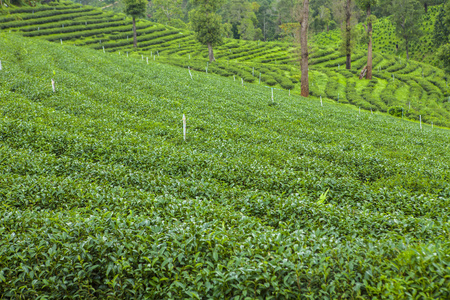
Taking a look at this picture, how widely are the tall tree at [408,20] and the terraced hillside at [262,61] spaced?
1288cm

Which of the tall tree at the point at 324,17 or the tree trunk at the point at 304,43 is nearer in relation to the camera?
the tree trunk at the point at 304,43

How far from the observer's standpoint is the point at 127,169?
378 inches

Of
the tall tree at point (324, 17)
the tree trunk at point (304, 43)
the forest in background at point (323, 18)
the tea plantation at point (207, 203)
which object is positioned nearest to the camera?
the tea plantation at point (207, 203)

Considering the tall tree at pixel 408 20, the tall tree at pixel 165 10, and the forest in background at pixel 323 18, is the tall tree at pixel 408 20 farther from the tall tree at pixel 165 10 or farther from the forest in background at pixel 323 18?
the tall tree at pixel 165 10

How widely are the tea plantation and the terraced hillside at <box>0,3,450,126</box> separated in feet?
82.6

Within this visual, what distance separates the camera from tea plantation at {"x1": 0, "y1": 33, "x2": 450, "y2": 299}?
4.55m

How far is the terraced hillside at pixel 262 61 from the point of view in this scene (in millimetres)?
41750

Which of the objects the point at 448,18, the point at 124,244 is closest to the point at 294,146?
the point at 124,244

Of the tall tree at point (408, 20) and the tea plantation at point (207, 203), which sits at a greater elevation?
the tall tree at point (408, 20)

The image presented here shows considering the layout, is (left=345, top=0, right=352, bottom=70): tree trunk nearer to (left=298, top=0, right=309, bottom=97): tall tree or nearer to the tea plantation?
(left=298, top=0, right=309, bottom=97): tall tree

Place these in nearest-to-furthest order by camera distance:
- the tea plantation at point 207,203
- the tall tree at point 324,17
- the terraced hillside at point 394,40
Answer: the tea plantation at point 207,203 < the terraced hillside at point 394,40 < the tall tree at point 324,17

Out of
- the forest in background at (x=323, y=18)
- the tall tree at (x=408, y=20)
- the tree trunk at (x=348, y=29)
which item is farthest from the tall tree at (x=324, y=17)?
the tree trunk at (x=348, y=29)

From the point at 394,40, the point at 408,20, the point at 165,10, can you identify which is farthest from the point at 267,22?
the point at 408,20

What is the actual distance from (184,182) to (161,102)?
10777 mm
